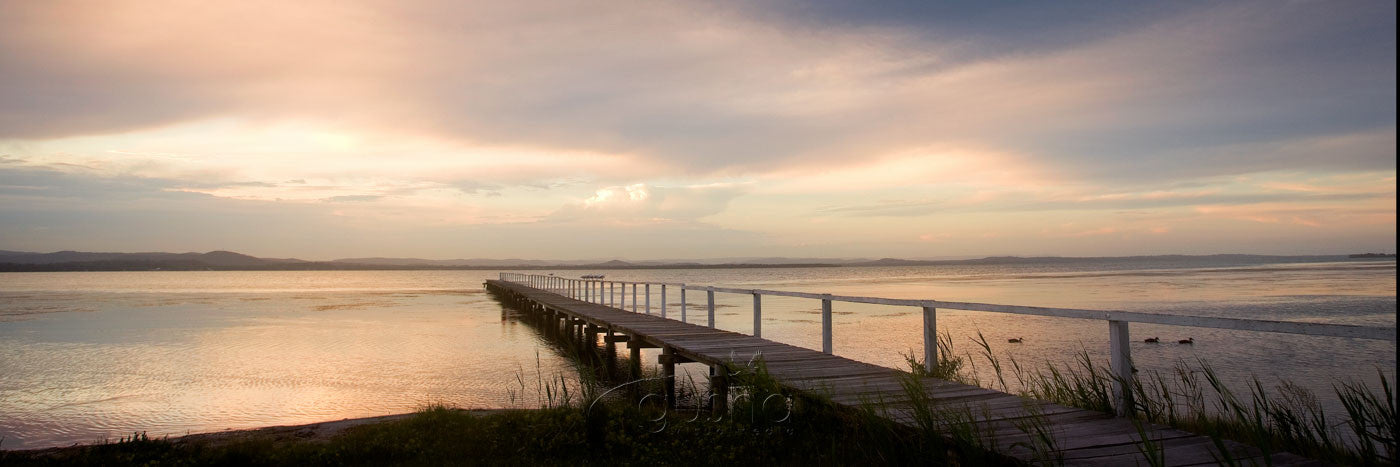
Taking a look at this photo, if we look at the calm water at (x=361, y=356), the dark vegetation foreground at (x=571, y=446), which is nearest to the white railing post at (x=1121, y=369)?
the dark vegetation foreground at (x=571, y=446)

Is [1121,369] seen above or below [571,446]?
above

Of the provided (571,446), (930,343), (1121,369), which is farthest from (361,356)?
(1121,369)

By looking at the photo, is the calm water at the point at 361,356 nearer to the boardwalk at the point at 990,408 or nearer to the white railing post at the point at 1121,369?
the boardwalk at the point at 990,408

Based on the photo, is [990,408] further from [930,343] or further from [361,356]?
[361,356]

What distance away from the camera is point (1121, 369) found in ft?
16.0

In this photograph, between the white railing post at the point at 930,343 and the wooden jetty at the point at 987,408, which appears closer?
the wooden jetty at the point at 987,408

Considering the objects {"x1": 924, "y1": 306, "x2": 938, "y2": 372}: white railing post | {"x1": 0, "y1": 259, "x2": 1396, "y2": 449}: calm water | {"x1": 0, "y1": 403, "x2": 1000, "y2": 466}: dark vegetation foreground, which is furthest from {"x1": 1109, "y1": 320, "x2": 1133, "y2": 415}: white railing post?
{"x1": 0, "y1": 259, "x2": 1396, "y2": 449}: calm water

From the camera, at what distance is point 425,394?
40.9 feet

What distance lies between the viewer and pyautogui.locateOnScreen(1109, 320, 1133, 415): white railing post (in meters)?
4.85

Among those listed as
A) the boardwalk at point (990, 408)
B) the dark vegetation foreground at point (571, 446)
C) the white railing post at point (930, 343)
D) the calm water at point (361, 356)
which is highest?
the white railing post at point (930, 343)

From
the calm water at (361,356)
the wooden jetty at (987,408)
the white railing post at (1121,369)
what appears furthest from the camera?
the calm water at (361,356)

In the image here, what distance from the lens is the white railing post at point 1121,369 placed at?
485 cm

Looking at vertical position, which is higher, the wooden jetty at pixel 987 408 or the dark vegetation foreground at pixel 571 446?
the wooden jetty at pixel 987 408

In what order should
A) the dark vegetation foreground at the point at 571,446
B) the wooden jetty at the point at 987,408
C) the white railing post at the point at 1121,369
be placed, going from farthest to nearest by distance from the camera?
the dark vegetation foreground at the point at 571,446 < the white railing post at the point at 1121,369 < the wooden jetty at the point at 987,408
